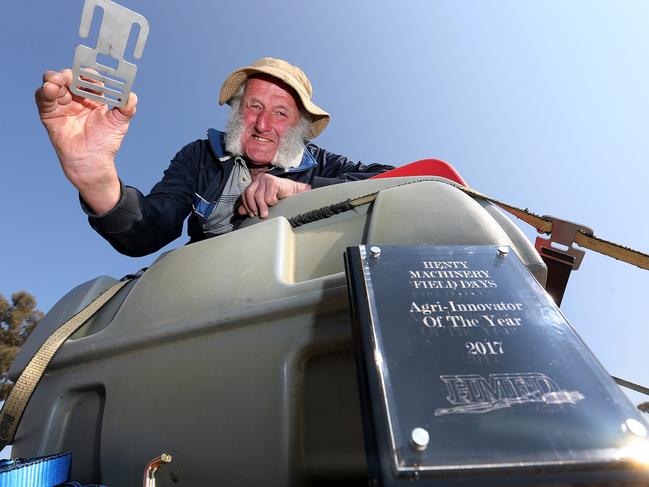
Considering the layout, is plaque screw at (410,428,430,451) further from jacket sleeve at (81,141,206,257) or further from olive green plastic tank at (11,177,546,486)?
jacket sleeve at (81,141,206,257)

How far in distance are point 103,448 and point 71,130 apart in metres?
0.87

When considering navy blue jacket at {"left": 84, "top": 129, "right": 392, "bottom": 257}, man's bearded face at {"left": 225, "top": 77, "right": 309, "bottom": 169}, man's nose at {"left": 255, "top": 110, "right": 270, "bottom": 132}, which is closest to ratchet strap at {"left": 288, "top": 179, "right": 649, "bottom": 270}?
navy blue jacket at {"left": 84, "top": 129, "right": 392, "bottom": 257}

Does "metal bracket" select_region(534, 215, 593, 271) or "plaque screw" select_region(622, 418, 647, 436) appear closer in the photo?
"plaque screw" select_region(622, 418, 647, 436)

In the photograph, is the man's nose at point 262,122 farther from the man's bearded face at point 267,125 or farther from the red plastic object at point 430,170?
the red plastic object at point 430,170

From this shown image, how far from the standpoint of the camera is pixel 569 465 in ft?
1.28

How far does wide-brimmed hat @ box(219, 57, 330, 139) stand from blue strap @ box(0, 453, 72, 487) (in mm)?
1777

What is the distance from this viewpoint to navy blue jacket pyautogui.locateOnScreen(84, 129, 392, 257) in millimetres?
1295

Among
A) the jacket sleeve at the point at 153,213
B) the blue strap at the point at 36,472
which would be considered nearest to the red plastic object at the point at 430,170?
the jacket sleeve at the point at 153,213

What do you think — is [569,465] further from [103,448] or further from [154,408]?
[103,448]

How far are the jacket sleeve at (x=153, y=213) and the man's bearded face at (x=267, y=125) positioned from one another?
0.32 m

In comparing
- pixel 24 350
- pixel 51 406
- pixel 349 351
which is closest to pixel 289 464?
pixel 349 351

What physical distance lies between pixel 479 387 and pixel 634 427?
6.2 inches

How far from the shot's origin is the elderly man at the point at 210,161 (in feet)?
3.83

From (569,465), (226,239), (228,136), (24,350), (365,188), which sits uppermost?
(228,136)
